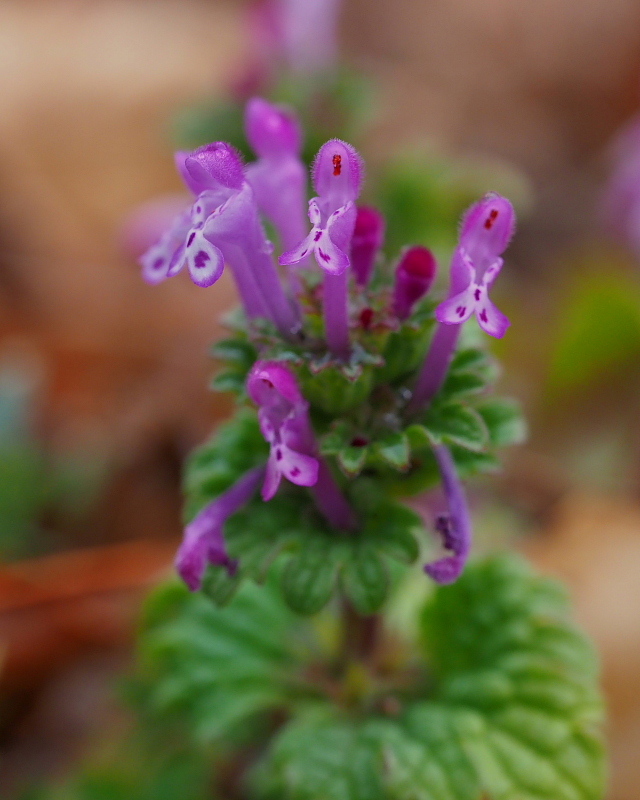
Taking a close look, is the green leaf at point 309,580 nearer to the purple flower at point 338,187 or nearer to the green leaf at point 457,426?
the green leaf at point 457,426

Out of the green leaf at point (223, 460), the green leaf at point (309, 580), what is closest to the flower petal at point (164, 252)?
the green leaf at point (223, 460)

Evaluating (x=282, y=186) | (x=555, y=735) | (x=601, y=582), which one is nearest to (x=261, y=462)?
(x=282, y=186)

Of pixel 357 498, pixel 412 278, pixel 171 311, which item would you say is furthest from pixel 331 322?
pixel 171 311

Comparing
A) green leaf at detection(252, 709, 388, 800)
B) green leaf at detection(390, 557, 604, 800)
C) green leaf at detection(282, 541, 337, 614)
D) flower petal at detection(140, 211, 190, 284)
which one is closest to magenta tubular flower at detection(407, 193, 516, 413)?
green leaf at detection(282, 541, 337, 614)

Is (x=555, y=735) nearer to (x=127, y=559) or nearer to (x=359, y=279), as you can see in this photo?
(x=359, y=279)

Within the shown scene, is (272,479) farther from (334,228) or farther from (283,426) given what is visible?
(334,228)
